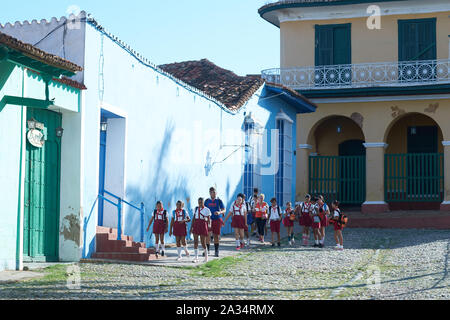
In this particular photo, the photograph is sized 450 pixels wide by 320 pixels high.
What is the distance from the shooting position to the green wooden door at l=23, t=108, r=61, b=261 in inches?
464

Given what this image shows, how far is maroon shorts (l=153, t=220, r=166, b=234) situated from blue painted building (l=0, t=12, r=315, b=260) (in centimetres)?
59

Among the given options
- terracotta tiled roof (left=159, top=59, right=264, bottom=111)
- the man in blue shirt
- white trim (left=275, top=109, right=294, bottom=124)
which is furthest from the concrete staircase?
white trim (left=275, top=109, right=294, bottom=124)

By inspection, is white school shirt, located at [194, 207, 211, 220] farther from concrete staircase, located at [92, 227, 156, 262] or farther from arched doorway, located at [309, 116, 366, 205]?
arched doorway, located at [309, 116, 366, 205]

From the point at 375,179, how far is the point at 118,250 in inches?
529

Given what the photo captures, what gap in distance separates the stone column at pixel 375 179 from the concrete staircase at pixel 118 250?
12621mm

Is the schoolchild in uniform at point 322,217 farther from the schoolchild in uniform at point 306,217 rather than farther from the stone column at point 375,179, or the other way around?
the stone column at point 375,179

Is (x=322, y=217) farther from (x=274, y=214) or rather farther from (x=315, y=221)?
(x=274, y=214)

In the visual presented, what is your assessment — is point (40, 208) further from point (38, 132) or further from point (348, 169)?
point (348, 169)

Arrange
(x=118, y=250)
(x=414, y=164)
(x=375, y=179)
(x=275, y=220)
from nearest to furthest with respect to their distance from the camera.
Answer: (x=118, y=250), (x=275, y=220), (x=414, y=164), (x=375, y=179)

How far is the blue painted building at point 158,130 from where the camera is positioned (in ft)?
41.9

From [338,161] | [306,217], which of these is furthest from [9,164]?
[338,161]

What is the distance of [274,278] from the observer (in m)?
10.9

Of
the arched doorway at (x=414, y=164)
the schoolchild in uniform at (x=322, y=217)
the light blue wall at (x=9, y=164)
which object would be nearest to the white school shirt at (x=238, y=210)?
the schoolchild in uniform at (x=322, y=217)
